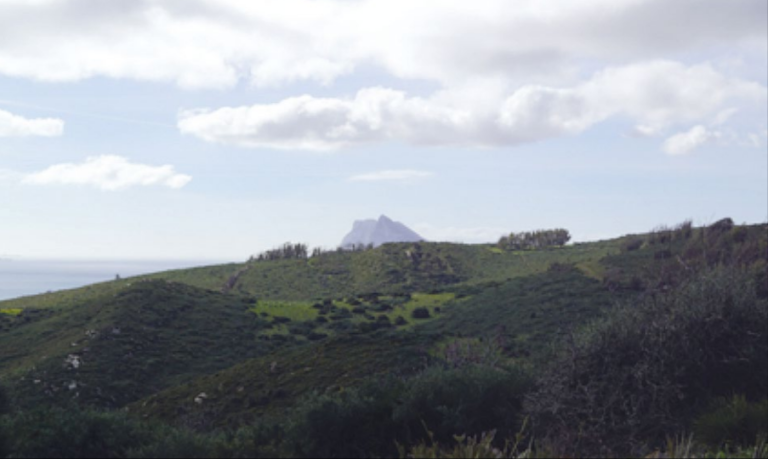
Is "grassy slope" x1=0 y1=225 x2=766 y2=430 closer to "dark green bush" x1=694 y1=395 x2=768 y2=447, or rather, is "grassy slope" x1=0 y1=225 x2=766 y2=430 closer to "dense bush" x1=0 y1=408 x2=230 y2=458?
"dark green bush" x1=694 y1=395 x2=768 y2=447

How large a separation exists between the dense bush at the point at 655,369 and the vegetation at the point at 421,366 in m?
0.03

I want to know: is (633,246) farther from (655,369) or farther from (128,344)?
(655,369)

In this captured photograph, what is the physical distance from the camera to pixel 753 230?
45.6 meters

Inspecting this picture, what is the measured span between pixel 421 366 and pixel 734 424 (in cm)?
1392

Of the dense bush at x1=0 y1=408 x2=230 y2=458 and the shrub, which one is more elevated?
the shrub

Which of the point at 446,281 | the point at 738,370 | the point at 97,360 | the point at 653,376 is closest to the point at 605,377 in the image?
the point at 653,376

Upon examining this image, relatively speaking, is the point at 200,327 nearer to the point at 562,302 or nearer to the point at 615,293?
the point at 562,302

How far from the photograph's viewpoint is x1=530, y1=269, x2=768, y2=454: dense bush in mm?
9570

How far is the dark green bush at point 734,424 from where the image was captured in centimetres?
895

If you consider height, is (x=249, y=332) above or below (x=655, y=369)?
below

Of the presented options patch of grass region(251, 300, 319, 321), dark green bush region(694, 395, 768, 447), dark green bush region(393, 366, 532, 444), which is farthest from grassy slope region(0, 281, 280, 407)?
dark green bush region(694, 395, 768, 447)

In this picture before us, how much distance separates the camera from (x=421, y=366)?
22.3 m

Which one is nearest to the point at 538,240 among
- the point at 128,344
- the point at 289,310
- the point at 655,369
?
the point at 289,310

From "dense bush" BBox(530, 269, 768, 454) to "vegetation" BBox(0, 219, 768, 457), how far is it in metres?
0.03
